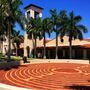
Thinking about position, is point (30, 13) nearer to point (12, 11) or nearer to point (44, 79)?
point (12, 11)

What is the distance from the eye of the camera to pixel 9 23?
128ft

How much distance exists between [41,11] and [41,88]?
150ft

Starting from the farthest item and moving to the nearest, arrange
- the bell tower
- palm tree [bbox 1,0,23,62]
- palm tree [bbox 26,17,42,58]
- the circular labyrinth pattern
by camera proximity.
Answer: the bell tower → palm tree [bbox 26,17,42,58] → palm tree [bbox 1,0,23,62] → the circular labyrinth pattern

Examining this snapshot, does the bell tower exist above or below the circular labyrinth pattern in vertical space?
above

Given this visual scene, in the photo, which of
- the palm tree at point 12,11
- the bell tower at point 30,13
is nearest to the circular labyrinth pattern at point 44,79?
the palm tree at point 12,11

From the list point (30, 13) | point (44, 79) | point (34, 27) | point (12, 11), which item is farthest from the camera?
point (30, 13)

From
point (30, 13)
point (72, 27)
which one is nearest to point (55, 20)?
point (72, 27)

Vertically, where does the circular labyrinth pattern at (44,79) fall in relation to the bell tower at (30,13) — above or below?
below

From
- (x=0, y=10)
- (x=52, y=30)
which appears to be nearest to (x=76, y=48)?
(x=52, y=30)

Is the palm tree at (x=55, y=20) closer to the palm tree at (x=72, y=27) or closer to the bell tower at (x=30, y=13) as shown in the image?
the palm tree at (x=72, y=27)

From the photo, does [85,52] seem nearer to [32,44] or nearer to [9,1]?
[32,44]

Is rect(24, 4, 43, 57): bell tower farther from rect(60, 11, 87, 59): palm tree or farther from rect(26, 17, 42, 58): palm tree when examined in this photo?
rect(60, 11, 87, 59): palm tree

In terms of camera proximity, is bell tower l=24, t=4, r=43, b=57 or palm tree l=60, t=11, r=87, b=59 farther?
bell tower l=24, t=4, r=43, b=57

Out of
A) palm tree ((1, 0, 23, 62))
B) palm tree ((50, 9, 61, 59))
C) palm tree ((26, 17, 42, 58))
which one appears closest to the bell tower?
palm tree ((26, 17, 42, 58))
